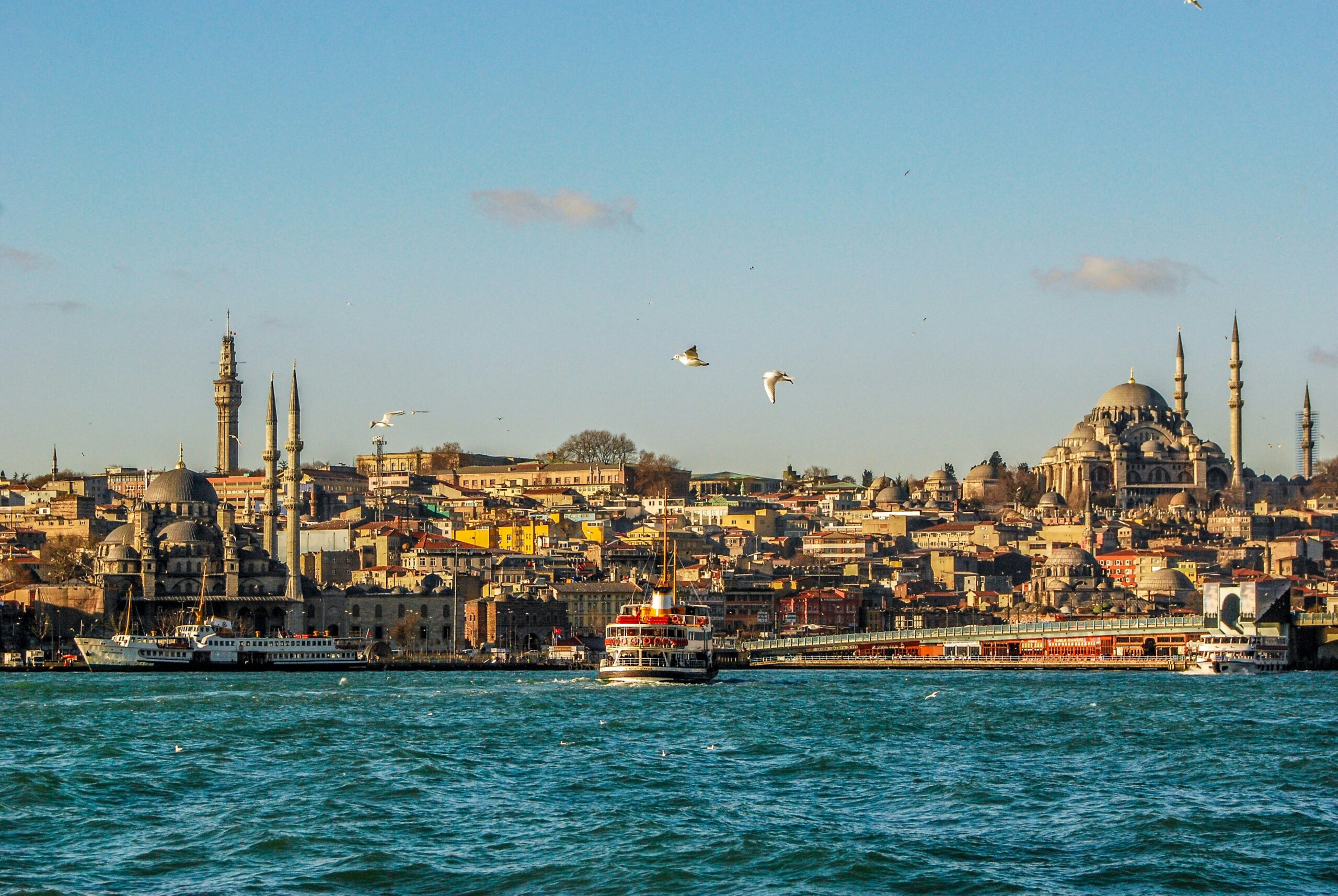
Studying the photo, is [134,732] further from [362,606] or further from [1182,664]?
[362,606]

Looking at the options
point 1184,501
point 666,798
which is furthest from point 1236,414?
point 666,798

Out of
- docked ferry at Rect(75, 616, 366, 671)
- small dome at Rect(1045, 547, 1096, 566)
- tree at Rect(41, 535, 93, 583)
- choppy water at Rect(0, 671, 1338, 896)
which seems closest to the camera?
choppy water at Rect(0, 671, 1338, 896)

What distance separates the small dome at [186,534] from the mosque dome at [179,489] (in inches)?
163

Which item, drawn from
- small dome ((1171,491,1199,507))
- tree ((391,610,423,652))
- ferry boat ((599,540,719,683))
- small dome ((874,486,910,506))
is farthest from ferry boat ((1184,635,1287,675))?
small dome ((874,486,910,506))

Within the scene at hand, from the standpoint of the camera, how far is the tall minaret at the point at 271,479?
85.7 metres

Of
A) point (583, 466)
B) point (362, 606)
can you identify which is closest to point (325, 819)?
point (362, 606)

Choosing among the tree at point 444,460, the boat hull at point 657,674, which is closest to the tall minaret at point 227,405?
the tree at point 444,460

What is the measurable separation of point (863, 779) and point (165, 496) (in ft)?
215

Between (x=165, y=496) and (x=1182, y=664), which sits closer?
(x=1182, y=664)

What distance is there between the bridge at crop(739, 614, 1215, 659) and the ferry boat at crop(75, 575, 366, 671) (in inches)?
572

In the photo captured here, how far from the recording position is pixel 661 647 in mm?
54031

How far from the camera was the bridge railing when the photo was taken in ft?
236

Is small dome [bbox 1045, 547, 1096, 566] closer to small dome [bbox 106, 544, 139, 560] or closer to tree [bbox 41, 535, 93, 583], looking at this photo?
small dome [bbox 106, 544, 139, 560]

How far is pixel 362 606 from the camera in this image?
275 feet
